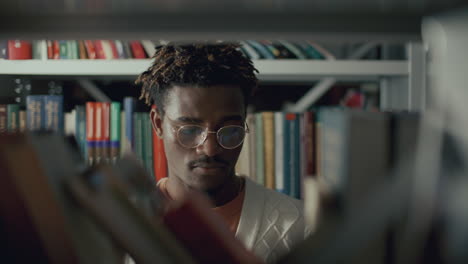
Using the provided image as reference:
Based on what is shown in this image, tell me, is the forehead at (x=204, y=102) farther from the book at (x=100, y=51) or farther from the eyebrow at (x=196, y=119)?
the book at (x=100, y=51)

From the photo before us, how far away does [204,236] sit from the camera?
1.28 feet

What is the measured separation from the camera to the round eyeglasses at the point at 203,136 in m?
1.12

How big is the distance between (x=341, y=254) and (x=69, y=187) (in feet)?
0.71

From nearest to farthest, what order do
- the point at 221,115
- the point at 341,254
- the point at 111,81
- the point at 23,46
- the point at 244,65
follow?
the point at 341,254 → the point at 221,115 → the point at 244,65 → the point at 23,46 → the point at 111,81

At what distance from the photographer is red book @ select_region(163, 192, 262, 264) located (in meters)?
0.39

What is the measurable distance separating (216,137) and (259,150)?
1.54 feet

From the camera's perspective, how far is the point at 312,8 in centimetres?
40

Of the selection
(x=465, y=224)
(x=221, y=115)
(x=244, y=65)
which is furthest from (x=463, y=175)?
(x=244, y=65)

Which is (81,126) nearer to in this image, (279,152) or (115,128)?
(115,128)

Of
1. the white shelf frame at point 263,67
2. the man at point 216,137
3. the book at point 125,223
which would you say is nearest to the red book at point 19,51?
the white shelf frame at point 263,67

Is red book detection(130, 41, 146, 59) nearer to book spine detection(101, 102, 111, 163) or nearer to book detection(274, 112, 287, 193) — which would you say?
book spine detection(101, 102, 111, 163)

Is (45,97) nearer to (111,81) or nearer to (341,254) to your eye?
(111,81)

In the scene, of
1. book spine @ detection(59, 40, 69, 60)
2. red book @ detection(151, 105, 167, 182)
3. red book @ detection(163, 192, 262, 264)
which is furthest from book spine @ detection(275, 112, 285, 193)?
red book @ detection(163, 192, 262, 264)

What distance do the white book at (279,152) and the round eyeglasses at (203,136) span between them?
439 millimetres
